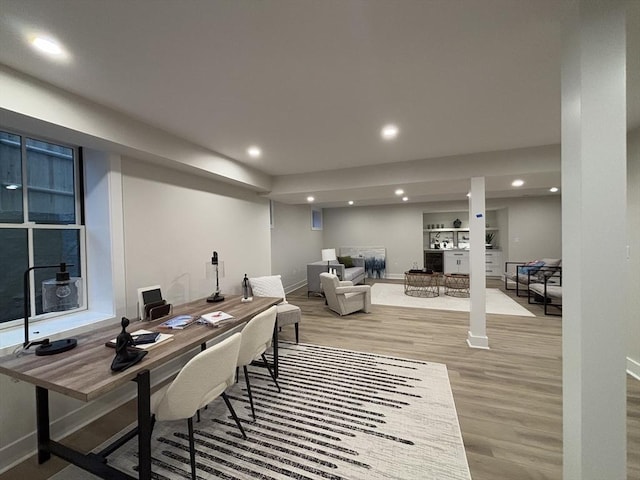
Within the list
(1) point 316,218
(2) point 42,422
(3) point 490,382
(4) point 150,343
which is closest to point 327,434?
(4) point 150,343

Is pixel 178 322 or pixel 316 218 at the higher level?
pixel 316 218

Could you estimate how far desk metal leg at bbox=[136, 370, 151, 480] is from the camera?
1.38 meters

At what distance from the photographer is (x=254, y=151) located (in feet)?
10.7

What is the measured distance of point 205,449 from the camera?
1.79 m

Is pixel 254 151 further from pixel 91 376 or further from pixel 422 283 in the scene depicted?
pixel 422 283

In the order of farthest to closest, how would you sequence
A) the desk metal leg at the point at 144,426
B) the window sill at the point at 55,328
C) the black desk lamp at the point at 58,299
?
the window sill at the point at 55,328, the black desk lamp at the point at 58,299, the desk metal leg at the point at 144,426

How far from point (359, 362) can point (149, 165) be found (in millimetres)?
3270

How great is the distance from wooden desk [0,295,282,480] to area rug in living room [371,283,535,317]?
455cm

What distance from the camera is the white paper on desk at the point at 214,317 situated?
2.16 metres

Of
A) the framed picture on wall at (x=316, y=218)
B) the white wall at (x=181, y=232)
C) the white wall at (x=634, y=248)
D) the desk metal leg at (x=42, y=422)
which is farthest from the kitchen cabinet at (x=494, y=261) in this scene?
the desk metal leg at (x=42, y=422)

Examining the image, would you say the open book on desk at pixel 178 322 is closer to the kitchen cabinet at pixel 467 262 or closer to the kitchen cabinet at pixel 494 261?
the kitchen cabinet at pixel 467 262

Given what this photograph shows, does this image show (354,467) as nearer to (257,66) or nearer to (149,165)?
(257,66)

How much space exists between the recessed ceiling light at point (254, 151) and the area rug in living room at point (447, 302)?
3.95 m

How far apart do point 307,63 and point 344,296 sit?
12.5 ft
